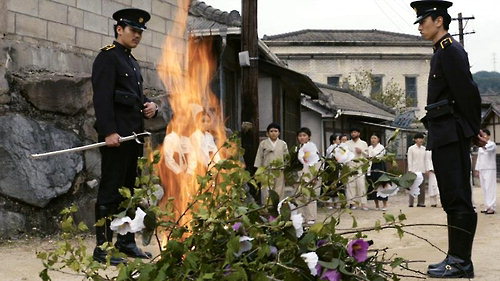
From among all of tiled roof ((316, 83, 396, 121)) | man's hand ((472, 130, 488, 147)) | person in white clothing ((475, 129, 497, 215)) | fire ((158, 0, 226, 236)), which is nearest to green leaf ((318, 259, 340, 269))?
man's hand ((472, 130, 488, 147))

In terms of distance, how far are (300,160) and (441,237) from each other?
5.53 meters

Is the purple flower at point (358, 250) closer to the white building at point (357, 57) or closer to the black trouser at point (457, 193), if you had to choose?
the black trouser at point (457, 193)

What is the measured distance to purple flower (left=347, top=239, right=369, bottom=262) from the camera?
10.9ft

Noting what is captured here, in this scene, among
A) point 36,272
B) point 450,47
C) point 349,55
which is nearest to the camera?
point 450,47

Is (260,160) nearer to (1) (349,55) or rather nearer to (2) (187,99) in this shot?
(2) (187,99)

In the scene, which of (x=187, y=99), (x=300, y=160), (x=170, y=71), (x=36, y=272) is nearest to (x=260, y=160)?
(x=170, y=71)

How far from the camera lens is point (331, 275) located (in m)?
3.19

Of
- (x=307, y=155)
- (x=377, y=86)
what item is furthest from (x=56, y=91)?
(x=377, y=86)

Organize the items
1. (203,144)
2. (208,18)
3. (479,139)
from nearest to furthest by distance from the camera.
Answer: (479,139) → (203,144) → (208,18)

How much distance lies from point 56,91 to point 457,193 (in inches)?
220

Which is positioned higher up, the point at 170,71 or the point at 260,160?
the point at 170,71

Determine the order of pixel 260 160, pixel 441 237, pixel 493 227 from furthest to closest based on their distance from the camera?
1. pixel 260 160
2. pixel 493 227
3. pixel 441 237

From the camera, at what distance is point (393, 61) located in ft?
136

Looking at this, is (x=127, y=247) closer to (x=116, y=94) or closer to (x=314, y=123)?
(x=116, y=94)
